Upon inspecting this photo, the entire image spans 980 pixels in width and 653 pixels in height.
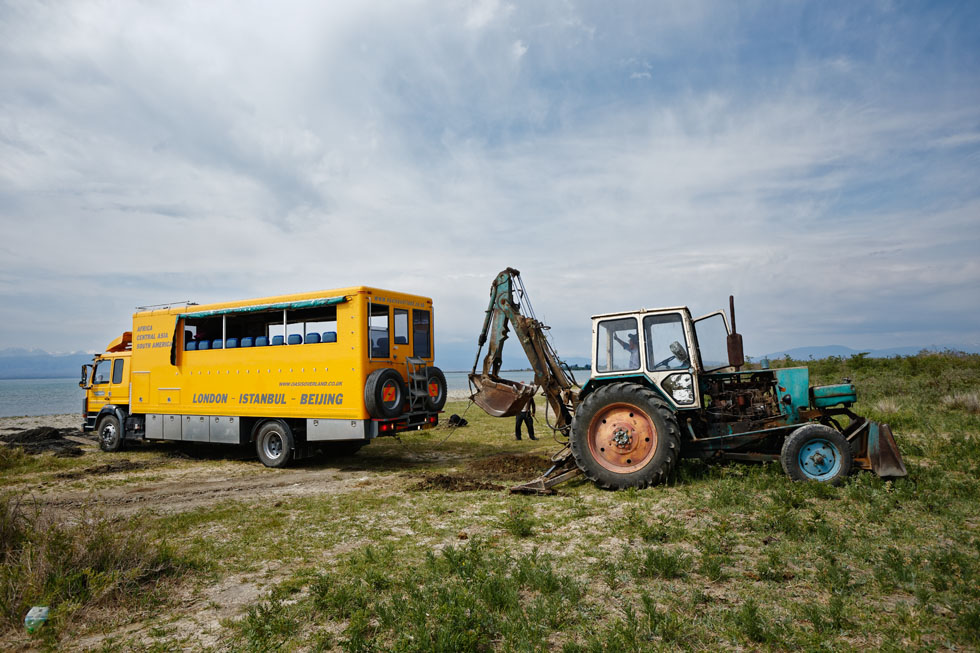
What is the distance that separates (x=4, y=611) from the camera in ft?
13.6

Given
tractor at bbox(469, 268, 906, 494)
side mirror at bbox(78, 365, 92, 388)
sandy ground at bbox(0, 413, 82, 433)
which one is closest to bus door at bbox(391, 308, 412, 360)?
tractor at bbox(469, 268, 906, 494)

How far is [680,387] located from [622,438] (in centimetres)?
111

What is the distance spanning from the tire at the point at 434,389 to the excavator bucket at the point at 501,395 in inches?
82.5

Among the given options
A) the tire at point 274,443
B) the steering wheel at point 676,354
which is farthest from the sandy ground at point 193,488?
the steering wheel at point 676,354

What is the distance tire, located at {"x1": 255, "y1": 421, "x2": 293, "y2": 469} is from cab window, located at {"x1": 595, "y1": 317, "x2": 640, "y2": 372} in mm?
6827

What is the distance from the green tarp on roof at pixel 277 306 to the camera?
1070cm

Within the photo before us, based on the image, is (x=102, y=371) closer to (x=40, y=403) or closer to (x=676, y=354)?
(x=676, y=354)

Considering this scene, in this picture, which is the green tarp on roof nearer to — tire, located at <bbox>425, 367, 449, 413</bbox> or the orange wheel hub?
tire, located at <bbox>425, 367, 449, 413</bbox>

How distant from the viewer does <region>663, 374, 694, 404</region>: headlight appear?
7801 millimetres

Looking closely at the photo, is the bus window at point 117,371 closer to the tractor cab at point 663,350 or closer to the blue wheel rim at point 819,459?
the tractor cab at point 663,350

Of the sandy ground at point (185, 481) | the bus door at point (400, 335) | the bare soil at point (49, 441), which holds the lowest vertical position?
the sandy ground at point (185, 481)

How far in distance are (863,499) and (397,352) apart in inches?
322

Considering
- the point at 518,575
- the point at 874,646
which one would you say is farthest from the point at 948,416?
the point at 518,575

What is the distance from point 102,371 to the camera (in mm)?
15383
